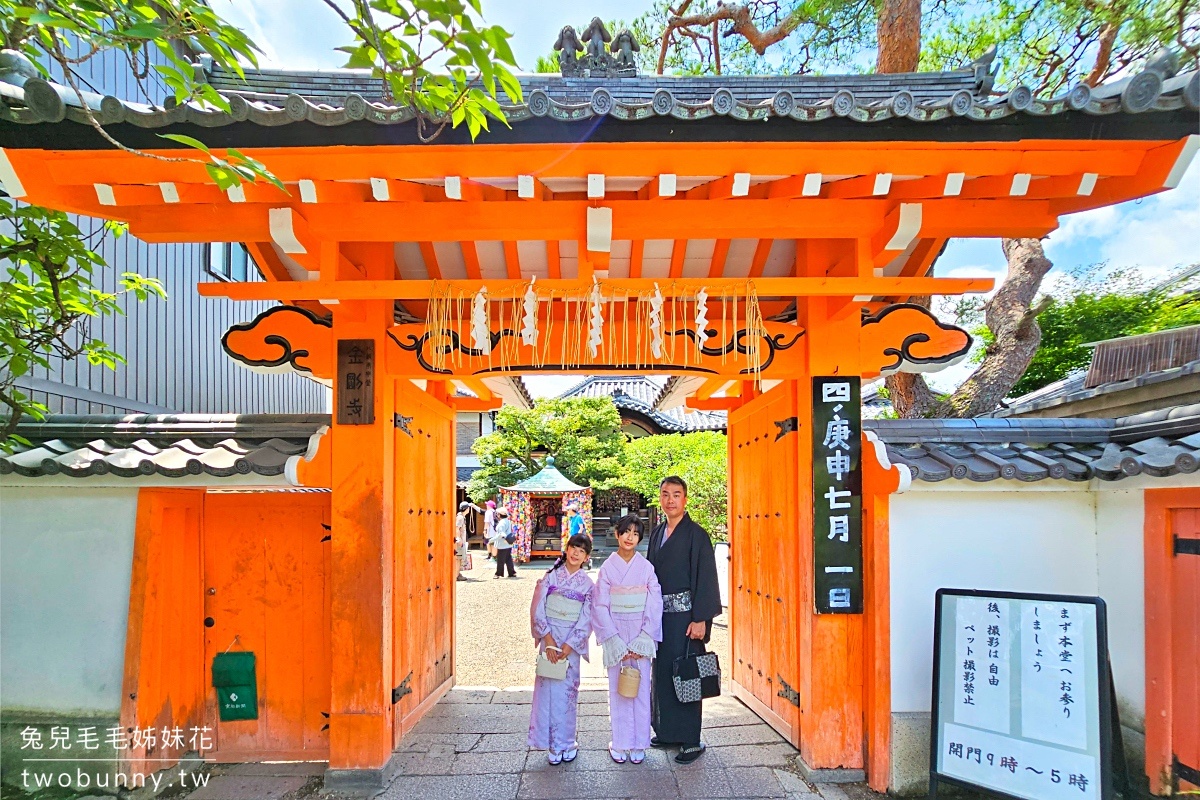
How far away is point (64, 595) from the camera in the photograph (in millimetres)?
4715

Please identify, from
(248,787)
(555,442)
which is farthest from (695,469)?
(555,442)

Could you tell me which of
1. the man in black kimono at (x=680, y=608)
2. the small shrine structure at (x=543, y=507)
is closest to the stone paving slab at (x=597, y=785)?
the man in black kimono at (x=680, y=608)

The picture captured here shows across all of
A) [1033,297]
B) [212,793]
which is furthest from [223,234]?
[1033,297]

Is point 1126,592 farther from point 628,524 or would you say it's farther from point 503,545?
point 503,545

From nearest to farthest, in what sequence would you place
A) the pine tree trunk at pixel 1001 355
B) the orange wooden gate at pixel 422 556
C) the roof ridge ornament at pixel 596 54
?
the orange wooden gate at pixel 422 556 < the roof ridge ornament at pixel 596 54 < the pine tree trunk at pixel 1001 355

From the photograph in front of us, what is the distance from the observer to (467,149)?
138 inches

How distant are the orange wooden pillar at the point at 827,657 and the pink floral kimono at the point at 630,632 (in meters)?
1.03

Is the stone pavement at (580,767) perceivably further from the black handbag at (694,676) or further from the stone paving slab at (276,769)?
the stone paving slab at (276,769)

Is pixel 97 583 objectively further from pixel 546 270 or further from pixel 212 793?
pixel 546 270

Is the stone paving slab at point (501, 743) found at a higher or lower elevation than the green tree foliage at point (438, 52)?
lower

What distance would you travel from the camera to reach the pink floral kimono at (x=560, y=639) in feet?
16.4

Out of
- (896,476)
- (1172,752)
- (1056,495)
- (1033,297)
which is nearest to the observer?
(1172,752)

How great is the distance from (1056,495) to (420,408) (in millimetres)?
4644

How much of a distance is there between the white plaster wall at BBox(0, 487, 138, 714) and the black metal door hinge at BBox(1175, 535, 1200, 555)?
6343 millimetres
